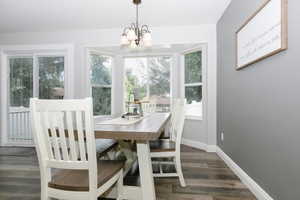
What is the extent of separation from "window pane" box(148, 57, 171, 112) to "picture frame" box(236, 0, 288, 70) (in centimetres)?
213

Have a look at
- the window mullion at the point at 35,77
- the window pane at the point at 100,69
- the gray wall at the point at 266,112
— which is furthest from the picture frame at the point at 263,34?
the window mullion at the point at 35,77

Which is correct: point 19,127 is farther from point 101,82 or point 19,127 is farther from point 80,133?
point 80,133

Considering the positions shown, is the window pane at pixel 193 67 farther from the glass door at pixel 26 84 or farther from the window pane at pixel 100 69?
the glass door at pixel 26 84

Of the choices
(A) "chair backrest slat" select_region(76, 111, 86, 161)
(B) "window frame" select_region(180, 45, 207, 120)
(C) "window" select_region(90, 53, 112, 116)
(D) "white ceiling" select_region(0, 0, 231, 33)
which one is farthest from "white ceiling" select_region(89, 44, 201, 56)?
(A) "chair backrest slat" select_region(76, 111, 86, 161)

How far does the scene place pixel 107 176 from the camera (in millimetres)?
1368

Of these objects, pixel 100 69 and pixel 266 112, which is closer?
pixel 266 112

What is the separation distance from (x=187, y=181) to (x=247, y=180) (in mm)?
661

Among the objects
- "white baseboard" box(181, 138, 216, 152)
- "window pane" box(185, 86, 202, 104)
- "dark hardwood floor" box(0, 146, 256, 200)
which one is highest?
"window pane" box(185, 86, 202, 104)

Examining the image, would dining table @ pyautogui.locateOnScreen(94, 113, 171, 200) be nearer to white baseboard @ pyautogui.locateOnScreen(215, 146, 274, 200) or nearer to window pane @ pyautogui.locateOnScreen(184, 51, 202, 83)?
white baseboard @ pyautogui.locateOnScreen(215, 146, 274, 200)

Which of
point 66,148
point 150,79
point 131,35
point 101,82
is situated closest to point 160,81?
point 150,79

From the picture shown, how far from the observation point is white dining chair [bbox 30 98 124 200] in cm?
118

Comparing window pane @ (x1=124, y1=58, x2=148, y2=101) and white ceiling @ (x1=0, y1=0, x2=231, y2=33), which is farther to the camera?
window pane @ (x1=124, y1=58, x2=148, y2=101)

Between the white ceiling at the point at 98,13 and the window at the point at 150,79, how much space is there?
987 mm

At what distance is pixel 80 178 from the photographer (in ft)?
4.48
